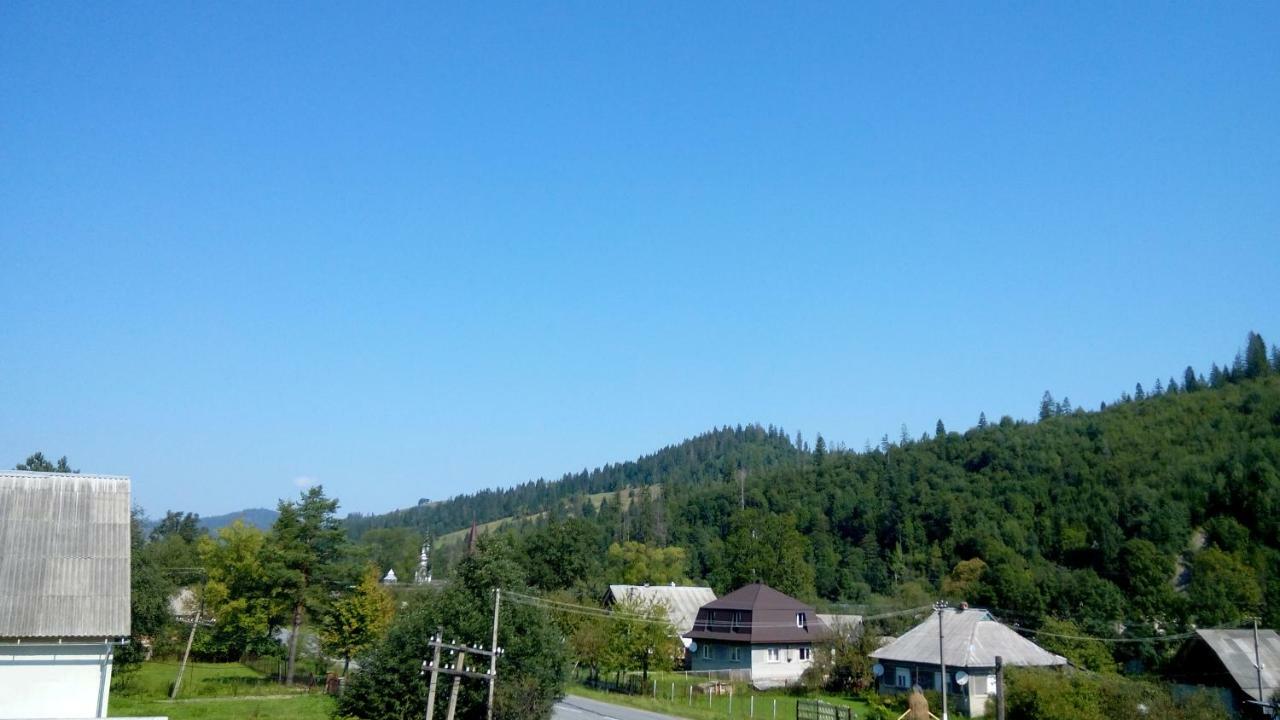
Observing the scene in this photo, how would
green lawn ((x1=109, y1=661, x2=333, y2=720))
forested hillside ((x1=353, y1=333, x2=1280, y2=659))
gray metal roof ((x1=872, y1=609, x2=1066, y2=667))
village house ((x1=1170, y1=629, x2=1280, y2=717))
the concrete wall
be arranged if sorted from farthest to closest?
forested hillside ((x1=353, y1=333, x2=1280, y2=659)), gray metal roof ((x1=872, y1=609, x2=1066, y2=667)), the concrete wall, village house ((x1=1170, y1=629, x2=1280, y2=717)), green lawn ((x1=109, y1=661, x2=333, y2=720))

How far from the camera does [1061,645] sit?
2334 inches

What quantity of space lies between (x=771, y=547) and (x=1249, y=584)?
45.5 meters

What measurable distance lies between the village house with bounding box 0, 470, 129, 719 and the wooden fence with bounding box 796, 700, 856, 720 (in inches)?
1023

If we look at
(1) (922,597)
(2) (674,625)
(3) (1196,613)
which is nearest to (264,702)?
(2) (674,625)

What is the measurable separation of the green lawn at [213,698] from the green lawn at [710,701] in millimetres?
15109

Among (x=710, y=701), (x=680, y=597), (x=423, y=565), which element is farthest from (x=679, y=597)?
(x=423, y=565)

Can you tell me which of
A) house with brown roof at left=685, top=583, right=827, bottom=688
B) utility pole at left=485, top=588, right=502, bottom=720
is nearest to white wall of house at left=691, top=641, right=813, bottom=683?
house with brown roof at left=685, top=583, right=827, bottom=688

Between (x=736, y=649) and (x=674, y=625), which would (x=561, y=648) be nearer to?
(x=674, y=625)

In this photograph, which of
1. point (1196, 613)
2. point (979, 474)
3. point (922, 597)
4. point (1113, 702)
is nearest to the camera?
point (1113, 702)

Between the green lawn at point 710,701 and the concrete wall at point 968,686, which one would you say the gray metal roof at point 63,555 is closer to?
the green lawn at point 710,701

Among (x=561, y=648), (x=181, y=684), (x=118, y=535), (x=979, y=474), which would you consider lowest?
(x=181, y=684)

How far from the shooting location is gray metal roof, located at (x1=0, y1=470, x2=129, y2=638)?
25.1 metres

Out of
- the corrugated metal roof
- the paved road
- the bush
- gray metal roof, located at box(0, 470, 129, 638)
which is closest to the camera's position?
gray metal roof, located at box(0, 470, 129, 638)

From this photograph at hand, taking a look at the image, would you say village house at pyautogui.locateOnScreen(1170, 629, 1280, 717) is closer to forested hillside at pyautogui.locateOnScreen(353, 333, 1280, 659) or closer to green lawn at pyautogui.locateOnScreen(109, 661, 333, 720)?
forested hillside at pyautogui.locateOnScreen(353, 333, 1280, 659)
